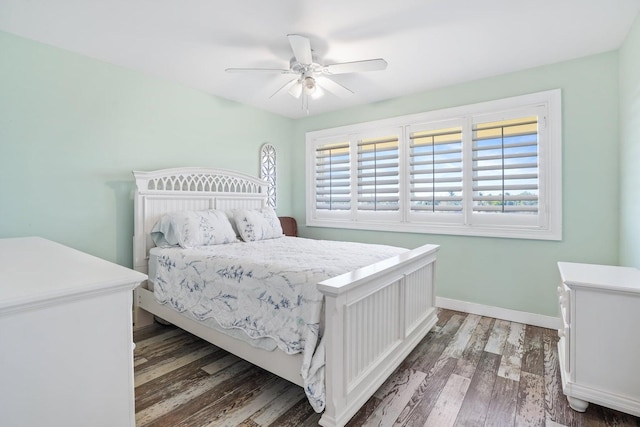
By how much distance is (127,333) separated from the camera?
3.90ft

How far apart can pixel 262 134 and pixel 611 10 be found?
3.47 m

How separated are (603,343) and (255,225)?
2774 millimetres

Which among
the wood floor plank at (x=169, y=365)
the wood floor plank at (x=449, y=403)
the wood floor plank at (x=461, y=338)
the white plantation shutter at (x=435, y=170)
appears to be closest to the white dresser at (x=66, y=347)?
the wood floor plank at (x=169, y=365)

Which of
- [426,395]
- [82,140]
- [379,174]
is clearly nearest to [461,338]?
[426,395]

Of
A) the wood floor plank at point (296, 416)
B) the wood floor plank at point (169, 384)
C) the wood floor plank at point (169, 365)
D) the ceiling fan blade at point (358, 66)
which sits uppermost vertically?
the ceiling fan blade at point (358, 66)

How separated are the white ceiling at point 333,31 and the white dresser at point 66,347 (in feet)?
5.87

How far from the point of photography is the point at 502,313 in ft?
10.2

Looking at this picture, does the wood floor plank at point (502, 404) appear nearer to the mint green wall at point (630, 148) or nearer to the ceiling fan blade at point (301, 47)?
the mint green wall at point (630, 148)

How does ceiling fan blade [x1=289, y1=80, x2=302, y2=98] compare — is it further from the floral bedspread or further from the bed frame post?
the bed frame post

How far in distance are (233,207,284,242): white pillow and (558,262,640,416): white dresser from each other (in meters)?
2.53

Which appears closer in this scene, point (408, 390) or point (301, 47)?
point (408, 390)

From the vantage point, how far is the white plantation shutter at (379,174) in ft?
12.2

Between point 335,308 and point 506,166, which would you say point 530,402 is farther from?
point 506,166

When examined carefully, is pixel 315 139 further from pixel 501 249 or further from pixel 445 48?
pixel 501 249
